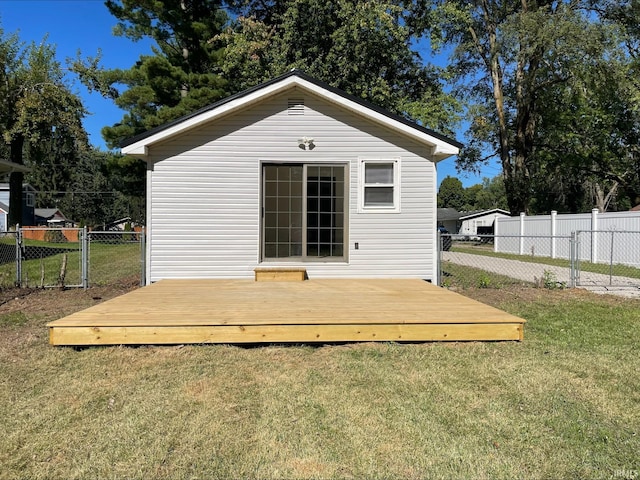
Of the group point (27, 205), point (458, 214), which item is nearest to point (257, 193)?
point (27, 205)

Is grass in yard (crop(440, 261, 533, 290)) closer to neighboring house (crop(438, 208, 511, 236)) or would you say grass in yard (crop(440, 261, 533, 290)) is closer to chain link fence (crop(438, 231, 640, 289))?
chain link fence (crop(438, 231, 640, 289))

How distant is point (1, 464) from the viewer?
86.5 inches

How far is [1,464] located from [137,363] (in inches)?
57.9

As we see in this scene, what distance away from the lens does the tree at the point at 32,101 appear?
19.7 metres

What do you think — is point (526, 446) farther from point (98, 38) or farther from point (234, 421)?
point (98, 38)

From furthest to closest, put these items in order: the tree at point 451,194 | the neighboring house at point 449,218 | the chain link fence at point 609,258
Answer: the tree at point 451,194
the neighboring house at point 449,218
the chain link fence at point 609,258

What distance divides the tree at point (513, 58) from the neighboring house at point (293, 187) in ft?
37.4

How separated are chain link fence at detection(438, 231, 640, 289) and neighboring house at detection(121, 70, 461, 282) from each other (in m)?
1.22

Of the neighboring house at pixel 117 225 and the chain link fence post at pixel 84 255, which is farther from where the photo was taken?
the neighboring house at pixel 117 225

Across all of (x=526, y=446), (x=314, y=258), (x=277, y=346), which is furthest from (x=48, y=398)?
(x=314, y=258)

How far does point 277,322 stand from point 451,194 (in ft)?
217

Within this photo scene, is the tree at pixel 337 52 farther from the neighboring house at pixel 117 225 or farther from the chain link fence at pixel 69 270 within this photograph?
the neighboring house at pixel 117 225

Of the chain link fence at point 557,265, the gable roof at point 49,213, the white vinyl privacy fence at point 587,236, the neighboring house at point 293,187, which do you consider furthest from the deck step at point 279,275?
the gable roof at point 49,213

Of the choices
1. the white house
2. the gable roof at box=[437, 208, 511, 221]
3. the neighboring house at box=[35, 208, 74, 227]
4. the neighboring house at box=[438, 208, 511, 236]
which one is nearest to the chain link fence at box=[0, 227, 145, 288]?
the neighboring house at box=[35, 208, 74, 227]
